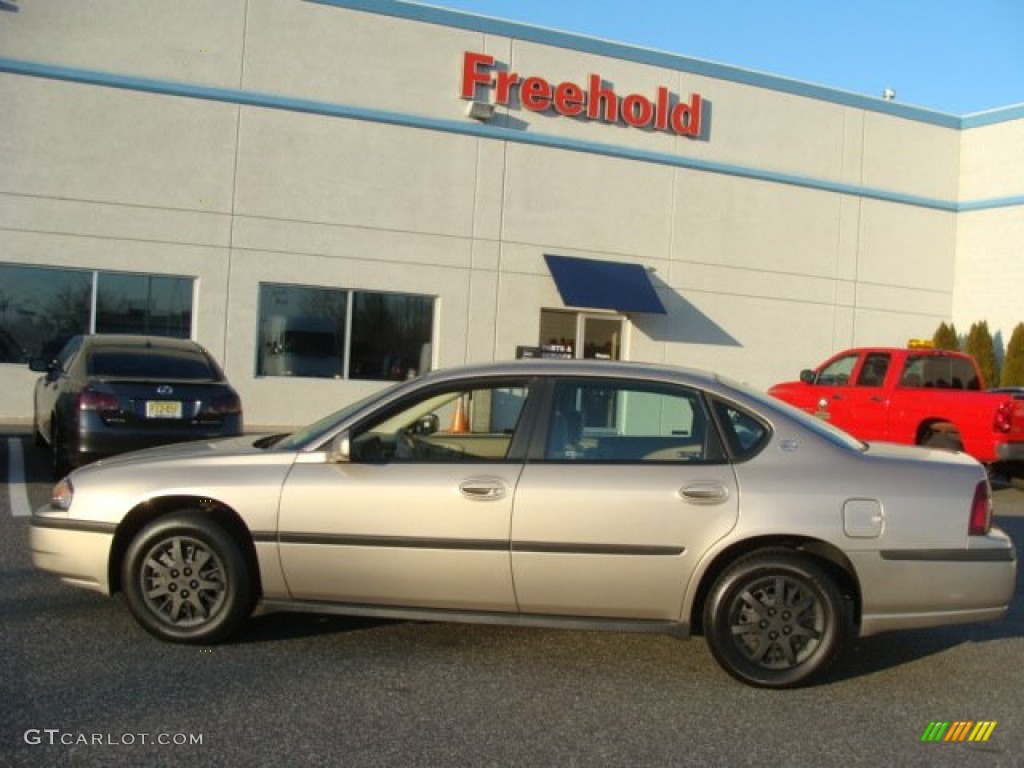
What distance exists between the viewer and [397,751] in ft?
12.4

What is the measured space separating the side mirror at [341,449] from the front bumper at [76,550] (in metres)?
1.19

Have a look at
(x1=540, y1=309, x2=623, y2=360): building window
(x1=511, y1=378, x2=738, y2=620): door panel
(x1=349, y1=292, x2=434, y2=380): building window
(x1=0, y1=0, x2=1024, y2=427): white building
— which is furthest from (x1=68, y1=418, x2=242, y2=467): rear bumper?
(x1=540, y1=309, x2=623, y2=360): building window

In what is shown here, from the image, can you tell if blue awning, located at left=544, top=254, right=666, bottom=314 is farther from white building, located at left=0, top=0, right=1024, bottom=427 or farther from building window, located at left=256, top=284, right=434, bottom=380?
building window, located at left=256, top=284, right=434, bottom=380

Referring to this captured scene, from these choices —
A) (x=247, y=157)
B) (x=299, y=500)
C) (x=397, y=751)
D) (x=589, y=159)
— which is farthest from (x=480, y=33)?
(x=397, y=751)

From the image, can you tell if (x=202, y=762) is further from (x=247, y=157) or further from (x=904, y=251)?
(x=904, y=251)

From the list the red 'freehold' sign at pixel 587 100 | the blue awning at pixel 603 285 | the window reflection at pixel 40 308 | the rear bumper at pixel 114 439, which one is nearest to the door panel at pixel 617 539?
the rear bumper at pixel 114 439

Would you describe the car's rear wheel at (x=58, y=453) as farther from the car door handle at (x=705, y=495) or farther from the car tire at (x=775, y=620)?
the car tire at (x=775, y=620)

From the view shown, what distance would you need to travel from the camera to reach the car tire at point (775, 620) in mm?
4578

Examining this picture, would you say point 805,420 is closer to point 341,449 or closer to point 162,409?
point 341,449

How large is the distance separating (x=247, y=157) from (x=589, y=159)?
586 cm

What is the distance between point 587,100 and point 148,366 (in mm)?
10324

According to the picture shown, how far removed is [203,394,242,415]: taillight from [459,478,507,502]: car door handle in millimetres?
5194

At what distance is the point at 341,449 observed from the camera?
4.84 meters

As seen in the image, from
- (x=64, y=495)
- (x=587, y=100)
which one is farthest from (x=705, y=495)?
(x=587, y=100)
